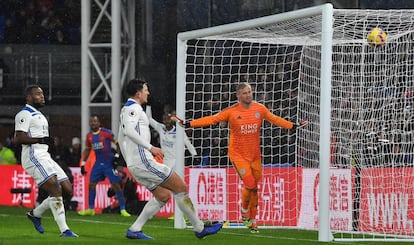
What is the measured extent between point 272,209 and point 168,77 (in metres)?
10.8

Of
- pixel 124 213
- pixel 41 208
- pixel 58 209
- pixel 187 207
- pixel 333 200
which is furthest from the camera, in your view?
pixel 124 213

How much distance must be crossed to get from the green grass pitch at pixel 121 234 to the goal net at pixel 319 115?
0.77 m

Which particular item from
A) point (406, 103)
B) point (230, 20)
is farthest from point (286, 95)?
point (230, 20)

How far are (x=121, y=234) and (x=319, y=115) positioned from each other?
11.7ft

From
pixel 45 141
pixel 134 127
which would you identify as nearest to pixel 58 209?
pixel 45 141

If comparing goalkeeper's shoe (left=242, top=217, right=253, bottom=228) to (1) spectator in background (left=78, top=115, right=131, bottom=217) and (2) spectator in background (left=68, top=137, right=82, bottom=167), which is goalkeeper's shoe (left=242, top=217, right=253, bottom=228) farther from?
(2) spectator in background (left=68, top=137, right=82, bottom=167)

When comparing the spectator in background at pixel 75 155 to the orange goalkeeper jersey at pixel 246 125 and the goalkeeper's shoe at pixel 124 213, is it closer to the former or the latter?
the goalkeeper's shoe at pixel 124 213

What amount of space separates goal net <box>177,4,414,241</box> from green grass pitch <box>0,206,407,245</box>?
77 cm

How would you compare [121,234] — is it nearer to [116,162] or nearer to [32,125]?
[32,125]

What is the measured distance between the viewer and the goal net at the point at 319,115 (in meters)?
15.2

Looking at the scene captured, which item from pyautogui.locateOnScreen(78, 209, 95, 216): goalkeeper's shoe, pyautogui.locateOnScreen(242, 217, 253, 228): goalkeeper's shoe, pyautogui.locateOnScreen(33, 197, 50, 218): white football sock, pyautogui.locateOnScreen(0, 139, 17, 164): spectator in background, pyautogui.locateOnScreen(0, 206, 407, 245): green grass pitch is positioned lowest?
pyautogui.locateOnScreen(78, 209, 95, 216): goalkeeper's shoe

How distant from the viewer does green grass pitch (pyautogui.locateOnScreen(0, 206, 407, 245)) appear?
1395cm

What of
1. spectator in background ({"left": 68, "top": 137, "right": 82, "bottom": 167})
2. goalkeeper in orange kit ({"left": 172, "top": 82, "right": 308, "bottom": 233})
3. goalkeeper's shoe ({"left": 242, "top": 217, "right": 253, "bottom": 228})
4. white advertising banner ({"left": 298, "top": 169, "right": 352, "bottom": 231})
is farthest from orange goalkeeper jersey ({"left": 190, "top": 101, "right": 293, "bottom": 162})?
spectator in background ({"left": 68, "top": 137, "right": 82, "bottom": 167})

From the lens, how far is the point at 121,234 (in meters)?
15.5
